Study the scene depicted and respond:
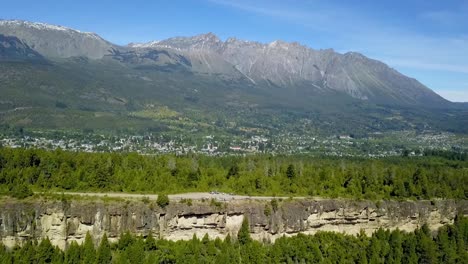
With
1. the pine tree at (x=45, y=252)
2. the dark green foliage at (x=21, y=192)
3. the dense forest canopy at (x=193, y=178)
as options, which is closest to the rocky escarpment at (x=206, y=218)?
the dark green foliage at (x=21, y=192)

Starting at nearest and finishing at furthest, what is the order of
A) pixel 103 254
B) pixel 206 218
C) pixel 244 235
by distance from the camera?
pixel 103 254, pixel 244 235, pixel 206 218

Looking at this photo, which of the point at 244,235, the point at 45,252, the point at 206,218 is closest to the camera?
the point at 45,252

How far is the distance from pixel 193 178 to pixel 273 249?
22.9m

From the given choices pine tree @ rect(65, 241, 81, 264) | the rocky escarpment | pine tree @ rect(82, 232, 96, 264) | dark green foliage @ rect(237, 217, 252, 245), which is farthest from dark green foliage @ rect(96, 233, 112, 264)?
dark green foliage @ rect(237, 217, 252, 245)

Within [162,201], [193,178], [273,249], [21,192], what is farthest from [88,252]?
[193,178]

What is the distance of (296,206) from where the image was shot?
77.4 meters

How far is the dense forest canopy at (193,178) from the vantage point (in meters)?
77.7

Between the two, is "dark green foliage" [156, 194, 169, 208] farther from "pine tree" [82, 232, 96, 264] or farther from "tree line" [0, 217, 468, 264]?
"pine tree" [82, 232, 96, 264]

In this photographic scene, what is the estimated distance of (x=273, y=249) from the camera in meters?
69.5

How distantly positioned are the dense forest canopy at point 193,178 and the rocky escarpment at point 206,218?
12.5ft

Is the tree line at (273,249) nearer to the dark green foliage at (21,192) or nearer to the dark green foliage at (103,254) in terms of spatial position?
the dark green foliage at (103,254)

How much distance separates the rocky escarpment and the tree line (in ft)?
6.76

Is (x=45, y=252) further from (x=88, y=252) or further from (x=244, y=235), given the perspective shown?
(x=244, y=235)

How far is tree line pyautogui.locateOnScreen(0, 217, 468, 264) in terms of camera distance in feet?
198
